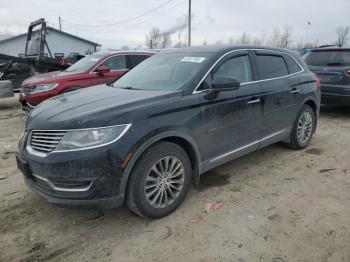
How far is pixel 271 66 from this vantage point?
16.2 ft

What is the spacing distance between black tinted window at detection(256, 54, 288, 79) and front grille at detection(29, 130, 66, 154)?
2.87 meters

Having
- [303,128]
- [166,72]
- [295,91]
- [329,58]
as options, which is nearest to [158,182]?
[166,72]

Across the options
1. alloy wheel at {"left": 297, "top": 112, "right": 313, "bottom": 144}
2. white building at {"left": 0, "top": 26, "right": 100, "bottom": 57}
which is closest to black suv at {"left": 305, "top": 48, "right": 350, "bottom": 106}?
alloy wheel at {"left": 297, "top": 112, "right": 313, "bottom": 144}

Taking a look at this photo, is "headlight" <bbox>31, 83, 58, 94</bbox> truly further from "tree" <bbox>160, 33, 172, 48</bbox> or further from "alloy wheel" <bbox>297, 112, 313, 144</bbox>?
"tree" <bbox>160, 33, 172, 48</bbox>

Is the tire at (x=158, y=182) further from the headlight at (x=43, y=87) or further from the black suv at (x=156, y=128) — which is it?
the headlight at (x=43, y=87)

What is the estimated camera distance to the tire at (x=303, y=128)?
5457 millimetres

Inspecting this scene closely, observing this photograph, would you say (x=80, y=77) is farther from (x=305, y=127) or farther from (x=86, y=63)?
(x=305, y=127)

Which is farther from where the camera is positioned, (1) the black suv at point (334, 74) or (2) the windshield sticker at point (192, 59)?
(1) the black suv at point (334, 74)

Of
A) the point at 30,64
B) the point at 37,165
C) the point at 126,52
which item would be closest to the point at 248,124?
the point at 37,165

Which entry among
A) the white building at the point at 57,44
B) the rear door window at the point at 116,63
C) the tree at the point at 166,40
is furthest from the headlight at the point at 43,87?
the tree at the point at 166,40

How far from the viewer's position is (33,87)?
7.70m

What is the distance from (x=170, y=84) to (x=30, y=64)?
837cm

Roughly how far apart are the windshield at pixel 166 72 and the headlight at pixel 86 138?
105 cm

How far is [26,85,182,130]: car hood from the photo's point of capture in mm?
3088
